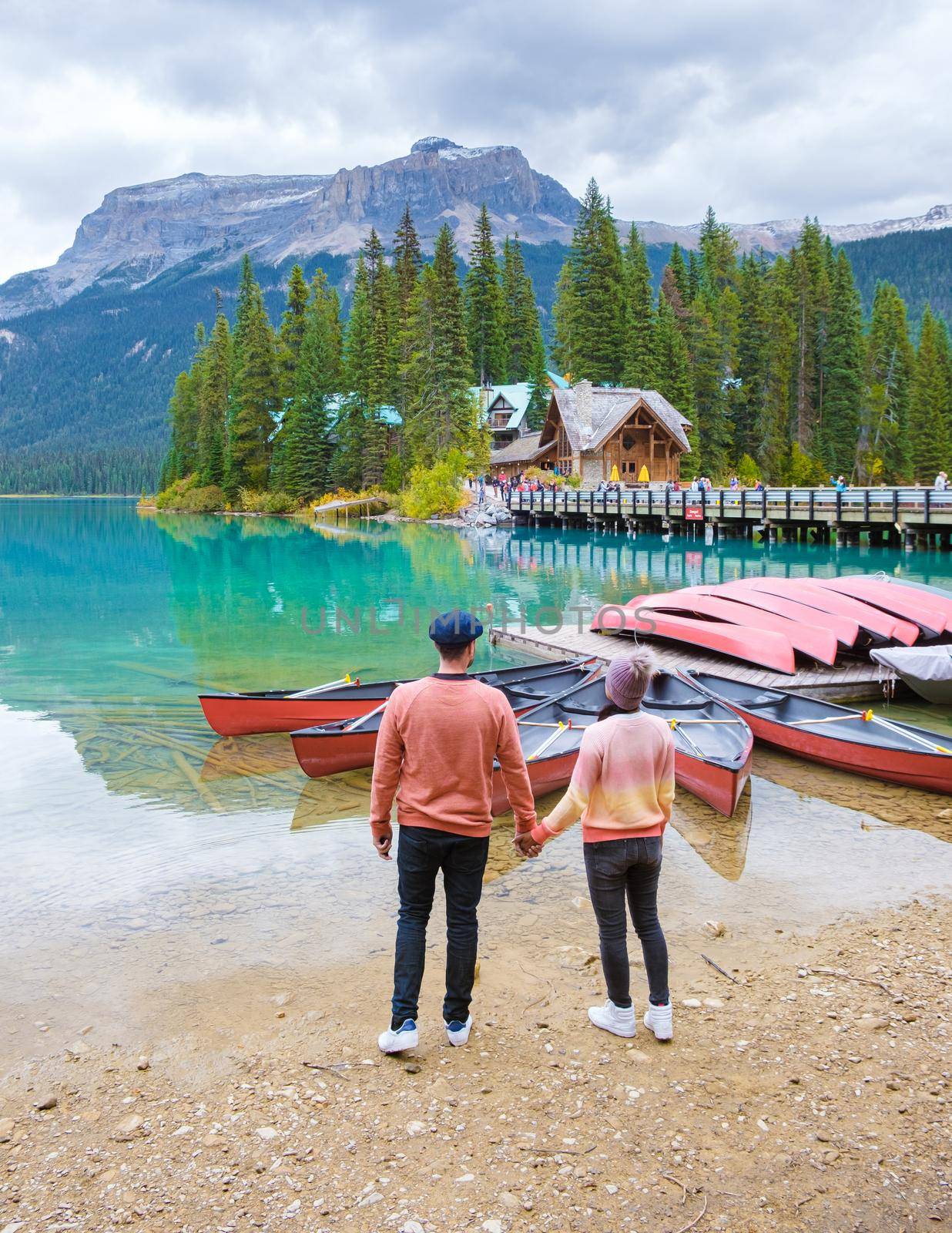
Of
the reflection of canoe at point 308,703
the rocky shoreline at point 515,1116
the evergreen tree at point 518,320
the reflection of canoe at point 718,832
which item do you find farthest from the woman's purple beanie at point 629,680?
the evergreen tree at point 518,320

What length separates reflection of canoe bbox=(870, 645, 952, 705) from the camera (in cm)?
1287

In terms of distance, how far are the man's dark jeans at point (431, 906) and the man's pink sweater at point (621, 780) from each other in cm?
44

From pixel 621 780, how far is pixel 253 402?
277 ft

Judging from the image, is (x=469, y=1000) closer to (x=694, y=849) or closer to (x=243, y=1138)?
(x=243, y=1138)

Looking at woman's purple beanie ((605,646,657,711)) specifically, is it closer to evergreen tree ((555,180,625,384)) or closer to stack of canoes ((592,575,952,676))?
stack of canoes ((592,575,952,676))

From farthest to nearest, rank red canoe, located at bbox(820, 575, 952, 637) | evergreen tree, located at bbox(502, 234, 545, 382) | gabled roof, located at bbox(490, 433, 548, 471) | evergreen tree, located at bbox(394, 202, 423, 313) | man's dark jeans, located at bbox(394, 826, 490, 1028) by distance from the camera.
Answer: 1. evergreen tree, located at bbox(502, 234, 545, 382)
2. evergreen tree, located at bbox(394, 202, 423, 313)
3. gabled roof, located at bbox(490, 433, 548, 471)
4. red canoe, located at bbox(820, 575, 952, 637)
5. man's dark jeans, located at bbox(394, 826, 490, 1028)

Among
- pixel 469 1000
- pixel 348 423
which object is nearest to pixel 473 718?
pixel 469 1000

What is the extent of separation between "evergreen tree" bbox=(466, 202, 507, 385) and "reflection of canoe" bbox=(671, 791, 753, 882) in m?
78.8

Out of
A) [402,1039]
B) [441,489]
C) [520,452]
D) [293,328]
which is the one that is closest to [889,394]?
[520,452]

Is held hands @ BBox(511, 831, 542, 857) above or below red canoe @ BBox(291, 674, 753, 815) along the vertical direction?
above

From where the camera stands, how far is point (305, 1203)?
12.0 ft

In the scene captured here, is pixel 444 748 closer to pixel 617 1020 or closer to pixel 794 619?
pixel 617 1020

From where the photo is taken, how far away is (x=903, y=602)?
15539 millimetres

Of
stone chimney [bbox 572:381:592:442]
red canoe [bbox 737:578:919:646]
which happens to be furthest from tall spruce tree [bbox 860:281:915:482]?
red canoe [bbox 737:578:919:646]
